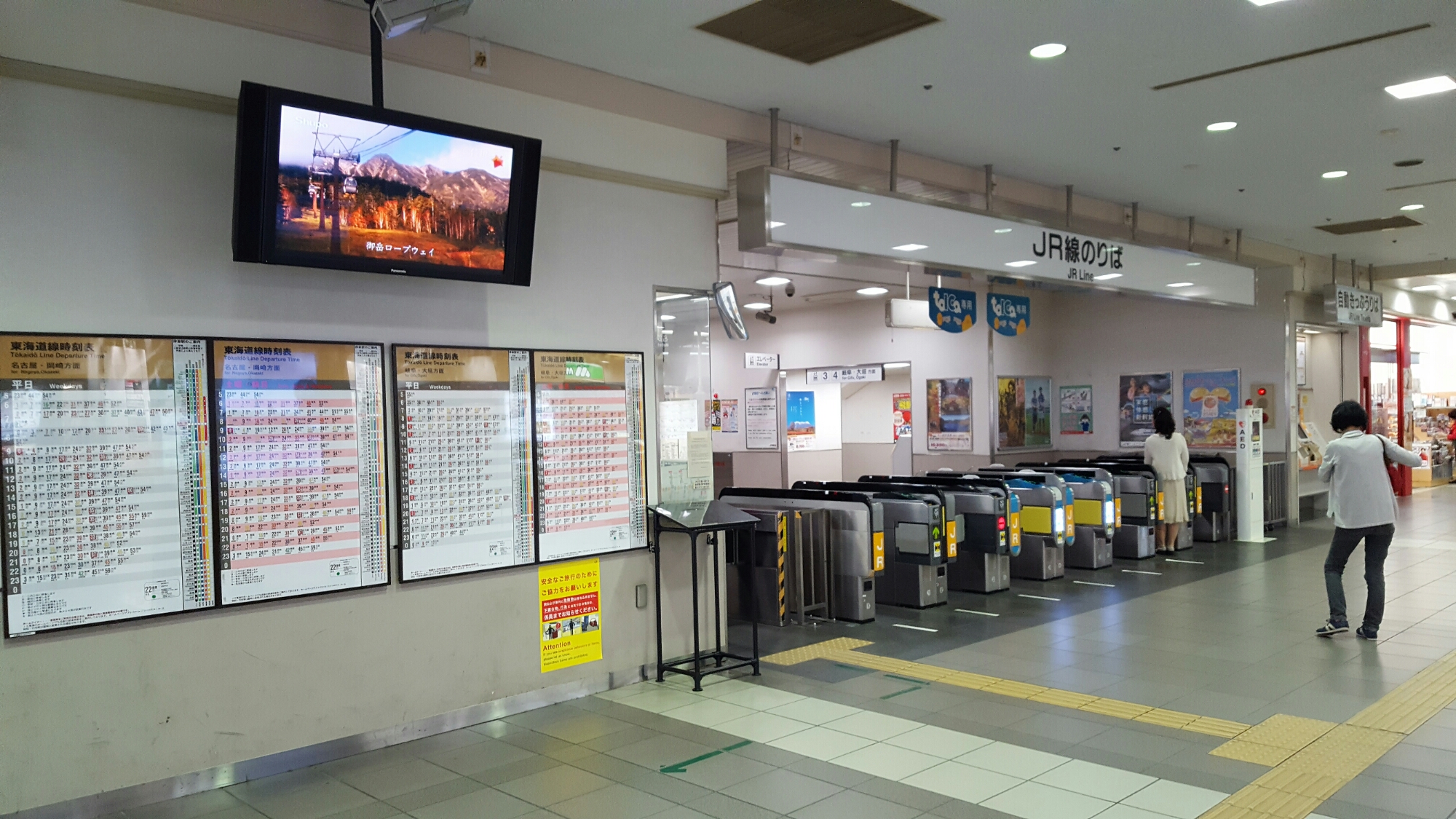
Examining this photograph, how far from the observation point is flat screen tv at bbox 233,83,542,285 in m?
4.04

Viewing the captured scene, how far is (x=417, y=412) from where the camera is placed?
4.90 metres

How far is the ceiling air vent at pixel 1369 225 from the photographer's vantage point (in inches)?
416

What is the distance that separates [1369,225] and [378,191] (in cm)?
1068

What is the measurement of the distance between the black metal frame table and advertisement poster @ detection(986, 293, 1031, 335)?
602cm

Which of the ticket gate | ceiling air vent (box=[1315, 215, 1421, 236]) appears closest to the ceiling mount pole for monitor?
the ticket gate

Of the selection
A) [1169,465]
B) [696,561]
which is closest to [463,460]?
[696,561]

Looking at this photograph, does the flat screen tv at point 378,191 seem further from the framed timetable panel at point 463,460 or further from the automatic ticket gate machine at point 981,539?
the automatic ticket gate machine at point 981,539

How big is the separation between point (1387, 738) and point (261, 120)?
550 cm

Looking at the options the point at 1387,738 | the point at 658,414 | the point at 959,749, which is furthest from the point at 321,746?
the point at 1387,738

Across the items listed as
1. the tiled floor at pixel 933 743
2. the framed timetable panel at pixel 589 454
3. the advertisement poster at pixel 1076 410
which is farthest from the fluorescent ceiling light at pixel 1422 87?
the advertisement poster at pixel 1076 410

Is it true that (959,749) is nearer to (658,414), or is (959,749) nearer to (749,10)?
(658,414)

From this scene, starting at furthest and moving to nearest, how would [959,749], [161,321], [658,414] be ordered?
[658,414]
[959,749]
[161,321]

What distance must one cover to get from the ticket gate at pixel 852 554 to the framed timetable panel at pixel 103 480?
4.23 m

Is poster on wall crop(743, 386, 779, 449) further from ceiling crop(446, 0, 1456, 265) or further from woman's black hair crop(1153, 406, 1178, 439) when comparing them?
ceiling crop(446, 0, 1456, 265)
